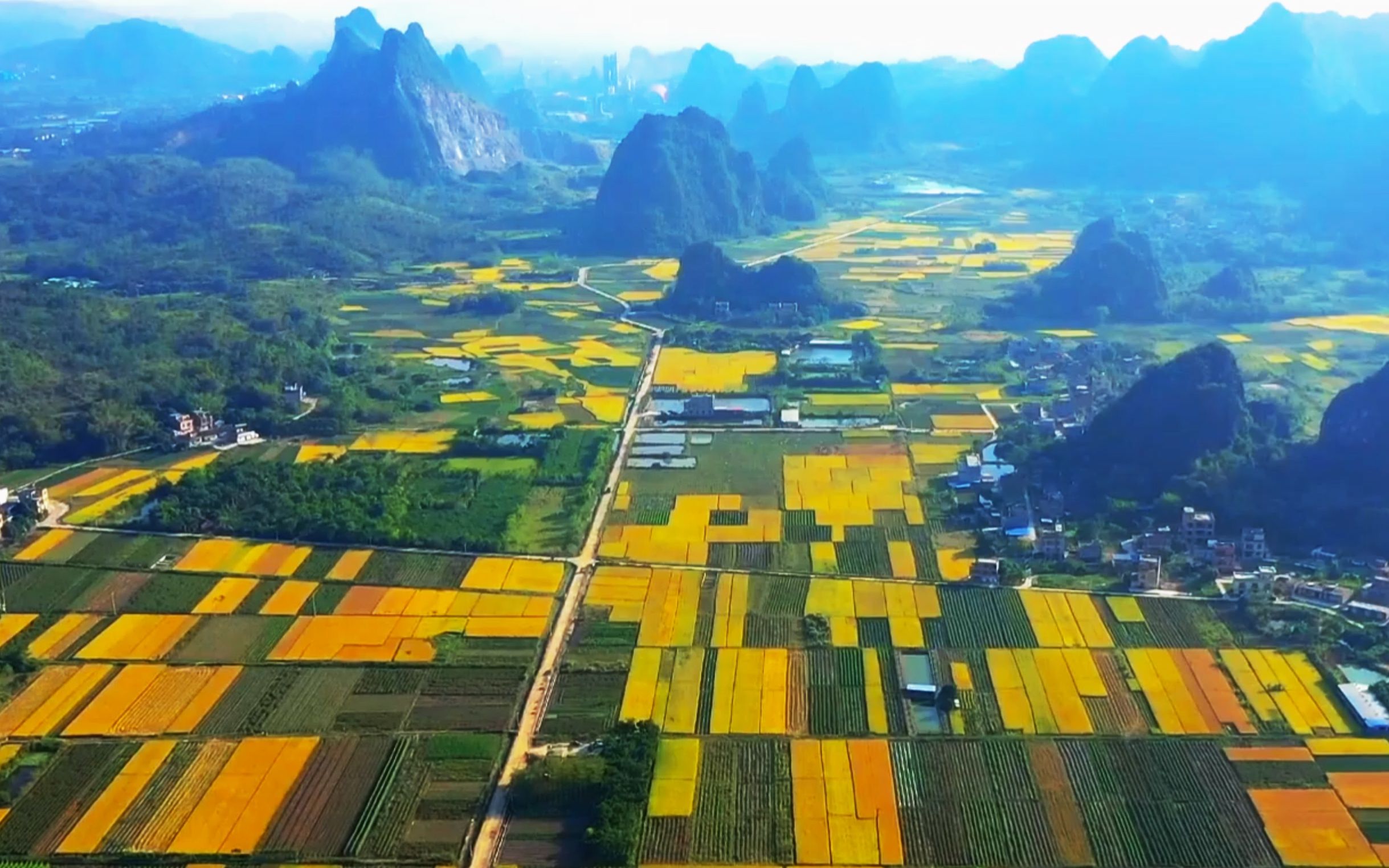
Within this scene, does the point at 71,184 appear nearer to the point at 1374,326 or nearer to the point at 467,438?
the point at 467,438

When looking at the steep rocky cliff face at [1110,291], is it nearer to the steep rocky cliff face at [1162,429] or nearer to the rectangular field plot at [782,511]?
the steep rocky cliff face at [1162,429]

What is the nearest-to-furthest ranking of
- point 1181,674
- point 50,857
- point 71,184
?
point 50,857
point 1181,674
point 71,184

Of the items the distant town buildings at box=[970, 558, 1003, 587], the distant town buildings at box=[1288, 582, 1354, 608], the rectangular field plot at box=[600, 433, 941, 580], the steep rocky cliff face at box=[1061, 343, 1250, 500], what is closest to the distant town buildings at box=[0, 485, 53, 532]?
the rectangular field plot at box=[600, 433, 941, 580]

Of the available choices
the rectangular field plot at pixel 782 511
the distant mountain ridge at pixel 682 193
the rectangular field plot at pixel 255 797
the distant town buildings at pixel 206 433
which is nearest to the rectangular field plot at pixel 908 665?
the rectangular field plot at pixel 782 511

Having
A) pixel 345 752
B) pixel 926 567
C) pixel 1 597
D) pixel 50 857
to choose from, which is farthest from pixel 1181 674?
pixel 1 597

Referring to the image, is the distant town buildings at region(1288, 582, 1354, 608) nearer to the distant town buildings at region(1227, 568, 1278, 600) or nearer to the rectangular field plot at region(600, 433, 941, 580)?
the distant town buildings at region(1227, 568, 1278, 600)

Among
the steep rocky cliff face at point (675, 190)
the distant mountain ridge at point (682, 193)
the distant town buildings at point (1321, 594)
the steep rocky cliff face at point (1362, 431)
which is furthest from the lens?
the distant mountain ridge at point (682, 193)
